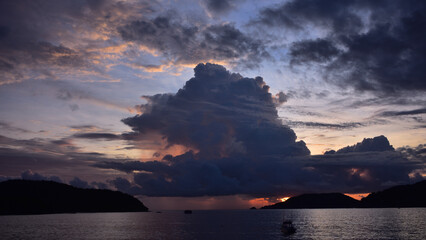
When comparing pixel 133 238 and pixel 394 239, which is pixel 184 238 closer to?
pixel 133 238

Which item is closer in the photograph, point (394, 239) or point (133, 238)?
point (394, 239)

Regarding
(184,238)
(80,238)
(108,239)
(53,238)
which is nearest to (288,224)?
(184,238)

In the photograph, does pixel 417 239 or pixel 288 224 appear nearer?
pixel 417 239

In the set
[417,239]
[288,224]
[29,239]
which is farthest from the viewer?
[288,224]

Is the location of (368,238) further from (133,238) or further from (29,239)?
(29,239)

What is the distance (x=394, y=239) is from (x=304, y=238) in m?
31.1

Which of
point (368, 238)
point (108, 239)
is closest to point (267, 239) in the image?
point (368, 238)

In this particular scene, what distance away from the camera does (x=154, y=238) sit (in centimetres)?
12838

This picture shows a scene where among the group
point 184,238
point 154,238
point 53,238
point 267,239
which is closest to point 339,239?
point 267,239

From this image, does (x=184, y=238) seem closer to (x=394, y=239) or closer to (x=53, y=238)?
(x=53, y=238)

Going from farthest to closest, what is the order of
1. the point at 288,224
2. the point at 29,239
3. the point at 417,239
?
the point at 288,224 < the point at 29,239 < the point at 417,239

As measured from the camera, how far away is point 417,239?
380 ft

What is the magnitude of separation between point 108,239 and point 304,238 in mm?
75969

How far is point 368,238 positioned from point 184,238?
2687 inches
